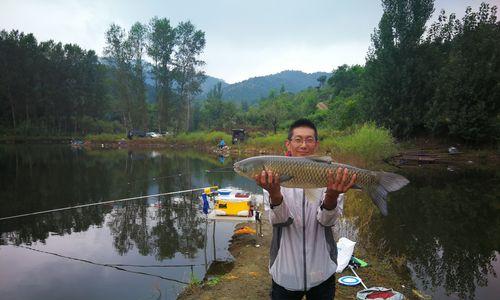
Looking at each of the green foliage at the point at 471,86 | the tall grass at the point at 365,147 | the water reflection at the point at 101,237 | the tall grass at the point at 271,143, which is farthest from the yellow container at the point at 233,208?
the green foliage at the point at 471,86

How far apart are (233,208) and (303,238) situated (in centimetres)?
552

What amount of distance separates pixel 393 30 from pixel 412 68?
395cm

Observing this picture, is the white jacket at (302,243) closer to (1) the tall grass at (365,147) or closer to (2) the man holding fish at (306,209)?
(2) the man holding fish at (306,209)

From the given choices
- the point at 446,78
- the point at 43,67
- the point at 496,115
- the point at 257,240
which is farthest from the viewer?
the point at 43,67

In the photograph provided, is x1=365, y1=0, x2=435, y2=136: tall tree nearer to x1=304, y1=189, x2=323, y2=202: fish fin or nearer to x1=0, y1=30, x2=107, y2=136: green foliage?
x1=304, y1=189, x2=323, y2=202: fish fin

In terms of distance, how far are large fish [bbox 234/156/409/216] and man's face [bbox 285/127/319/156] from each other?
0.50 feet

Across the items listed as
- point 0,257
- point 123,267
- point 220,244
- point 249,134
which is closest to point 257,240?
point 220,244

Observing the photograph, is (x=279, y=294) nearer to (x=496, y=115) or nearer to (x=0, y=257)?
(x=0, y=257)

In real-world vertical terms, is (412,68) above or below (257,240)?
above

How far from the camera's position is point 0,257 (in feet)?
25.7

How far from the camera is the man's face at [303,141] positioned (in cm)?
267

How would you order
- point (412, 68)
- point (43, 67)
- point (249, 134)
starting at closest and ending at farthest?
point (412, 68), point (249, 134), point (43, 67)

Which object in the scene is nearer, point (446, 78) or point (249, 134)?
point (446, 78)

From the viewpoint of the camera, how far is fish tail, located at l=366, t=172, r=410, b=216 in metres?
2.63
